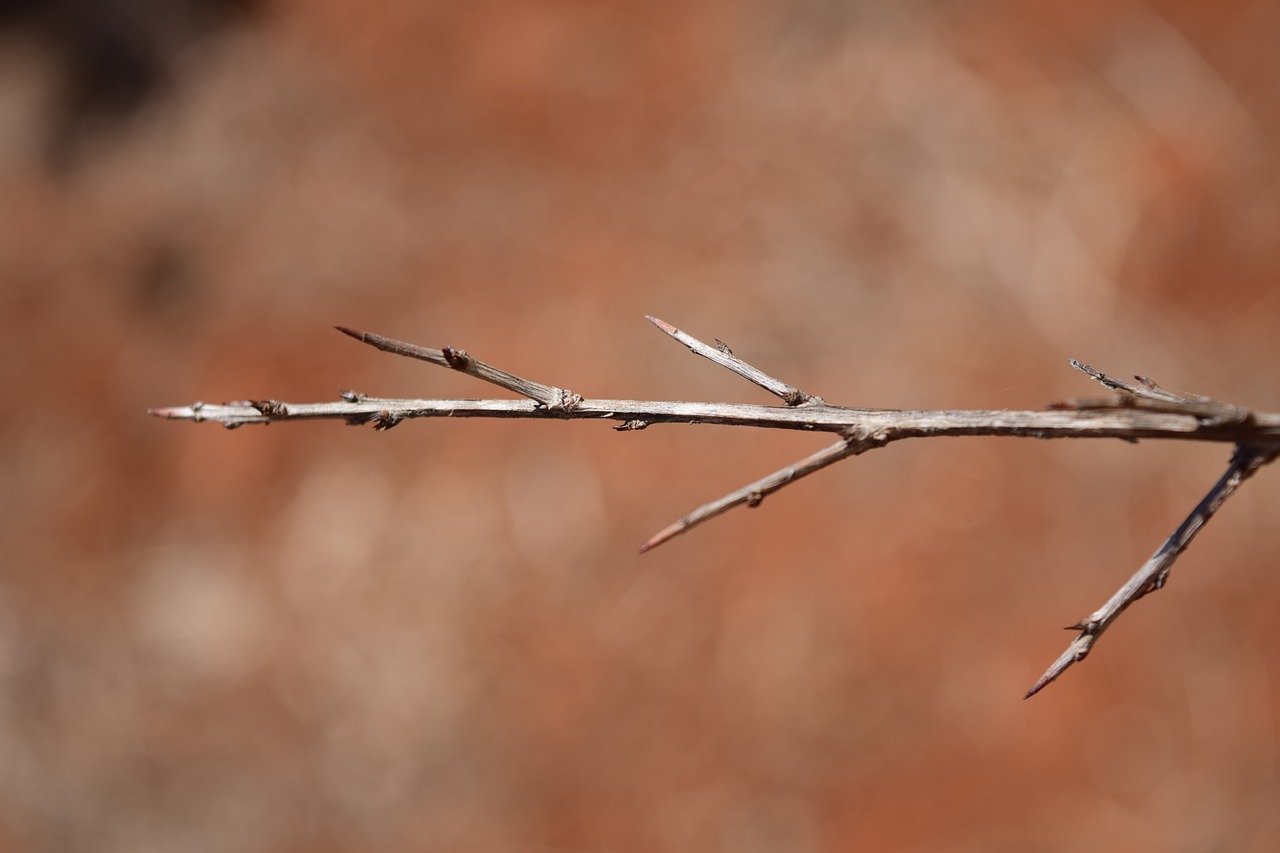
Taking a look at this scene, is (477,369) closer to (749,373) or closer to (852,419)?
(749,373)

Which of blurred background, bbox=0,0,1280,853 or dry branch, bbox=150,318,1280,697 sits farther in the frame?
blurred background, bbox=0,0,1280,853

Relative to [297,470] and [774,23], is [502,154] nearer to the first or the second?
[774,23]

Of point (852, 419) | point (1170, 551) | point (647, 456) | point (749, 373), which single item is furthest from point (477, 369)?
point (647, 456)

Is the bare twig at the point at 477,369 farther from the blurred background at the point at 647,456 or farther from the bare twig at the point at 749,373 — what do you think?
the blurred background at the point at 647,456

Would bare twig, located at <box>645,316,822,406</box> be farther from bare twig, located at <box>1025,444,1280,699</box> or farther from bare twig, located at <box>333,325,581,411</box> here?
bare twig, located at <box>1025,444,1280,699</box>

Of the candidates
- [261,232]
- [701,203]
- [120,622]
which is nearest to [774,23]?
[701,203]


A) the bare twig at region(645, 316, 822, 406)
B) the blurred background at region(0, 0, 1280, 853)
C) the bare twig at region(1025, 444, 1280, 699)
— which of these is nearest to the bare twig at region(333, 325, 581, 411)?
the bare twig at region(645, 316, 822, 406)

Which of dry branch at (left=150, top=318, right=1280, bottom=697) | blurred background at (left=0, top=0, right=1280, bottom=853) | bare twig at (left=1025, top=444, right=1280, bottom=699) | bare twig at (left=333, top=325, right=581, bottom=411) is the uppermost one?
blurred background at (left=0, top=0, right=1280, bottom=853)
